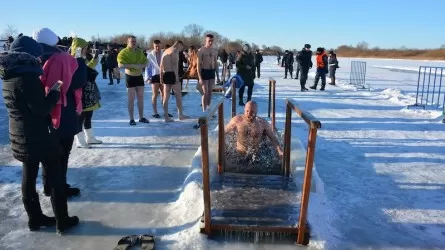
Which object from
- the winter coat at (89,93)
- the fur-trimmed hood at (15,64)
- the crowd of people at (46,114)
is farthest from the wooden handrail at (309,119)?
the winter coat at (89,93)

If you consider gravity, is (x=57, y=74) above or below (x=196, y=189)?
above

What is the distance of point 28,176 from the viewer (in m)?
3.15

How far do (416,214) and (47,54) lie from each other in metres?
3.81

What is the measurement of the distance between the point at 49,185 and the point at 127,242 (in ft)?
2.80

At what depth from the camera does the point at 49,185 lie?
10.5ft

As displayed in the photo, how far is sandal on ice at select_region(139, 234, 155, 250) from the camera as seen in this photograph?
2.93 meters

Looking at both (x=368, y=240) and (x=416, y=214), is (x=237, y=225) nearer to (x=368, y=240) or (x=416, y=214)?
(x=368, y=240)

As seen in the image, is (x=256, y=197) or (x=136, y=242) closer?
(x=136, y=242)

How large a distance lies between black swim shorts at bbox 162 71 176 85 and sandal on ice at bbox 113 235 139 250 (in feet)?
15.6

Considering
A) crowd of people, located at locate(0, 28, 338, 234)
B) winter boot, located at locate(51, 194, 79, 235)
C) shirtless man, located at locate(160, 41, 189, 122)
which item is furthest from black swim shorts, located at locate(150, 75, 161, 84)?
winter boot, located at locate(51, 194, 79, 235)

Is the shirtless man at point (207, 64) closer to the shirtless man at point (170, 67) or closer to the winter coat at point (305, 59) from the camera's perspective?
the shirtless man at point (170, 67)

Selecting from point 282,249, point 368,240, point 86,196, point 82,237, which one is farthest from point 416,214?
point 86,196

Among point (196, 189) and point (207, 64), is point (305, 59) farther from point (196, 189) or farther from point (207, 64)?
point (196, 189)

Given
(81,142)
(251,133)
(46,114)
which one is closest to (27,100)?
(46,114)
